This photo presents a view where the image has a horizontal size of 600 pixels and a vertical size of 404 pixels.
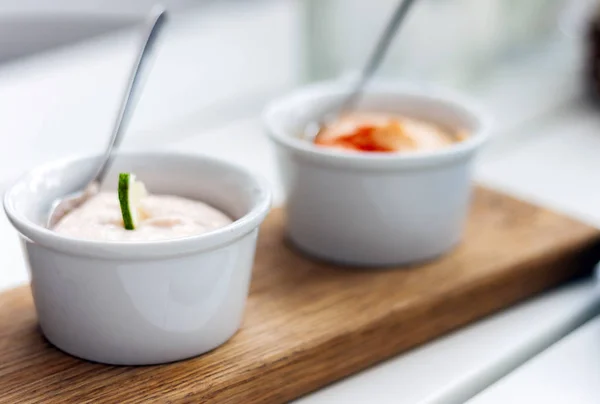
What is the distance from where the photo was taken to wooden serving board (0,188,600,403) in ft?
1.56

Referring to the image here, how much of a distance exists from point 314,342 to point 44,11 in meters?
0.41

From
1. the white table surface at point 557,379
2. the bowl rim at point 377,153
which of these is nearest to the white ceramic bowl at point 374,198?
the bowl rim at point 377,153

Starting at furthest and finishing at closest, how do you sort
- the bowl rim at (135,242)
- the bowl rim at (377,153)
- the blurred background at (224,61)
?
1. the blurred background at (224,61)
2. the bowl rim at (377,153)
3. the bowl rim at (135,242)

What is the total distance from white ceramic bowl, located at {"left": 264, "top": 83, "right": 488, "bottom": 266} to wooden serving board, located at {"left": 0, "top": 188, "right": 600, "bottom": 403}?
0.01 m

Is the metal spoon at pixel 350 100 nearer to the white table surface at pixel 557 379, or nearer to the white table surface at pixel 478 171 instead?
the white table surface at pixel 478 171

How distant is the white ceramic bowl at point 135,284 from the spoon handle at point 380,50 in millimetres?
180

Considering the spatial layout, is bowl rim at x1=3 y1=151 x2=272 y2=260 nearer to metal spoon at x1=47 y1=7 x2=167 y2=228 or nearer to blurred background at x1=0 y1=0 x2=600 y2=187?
metal spoon at x1=47 y1=7 x2=167 y2=228

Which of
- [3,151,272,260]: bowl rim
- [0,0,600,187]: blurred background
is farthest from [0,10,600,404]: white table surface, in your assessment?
[3,151,272,260]: bowl rim

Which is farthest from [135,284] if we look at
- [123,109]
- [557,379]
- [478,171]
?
[478,171]

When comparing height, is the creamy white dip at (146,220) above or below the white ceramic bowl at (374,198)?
above

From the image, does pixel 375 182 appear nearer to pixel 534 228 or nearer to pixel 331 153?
pixel 331 153

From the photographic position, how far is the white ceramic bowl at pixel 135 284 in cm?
46

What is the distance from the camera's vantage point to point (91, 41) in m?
0.83

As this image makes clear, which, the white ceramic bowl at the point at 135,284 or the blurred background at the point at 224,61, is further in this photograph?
the blurred background at the point at 224,61
